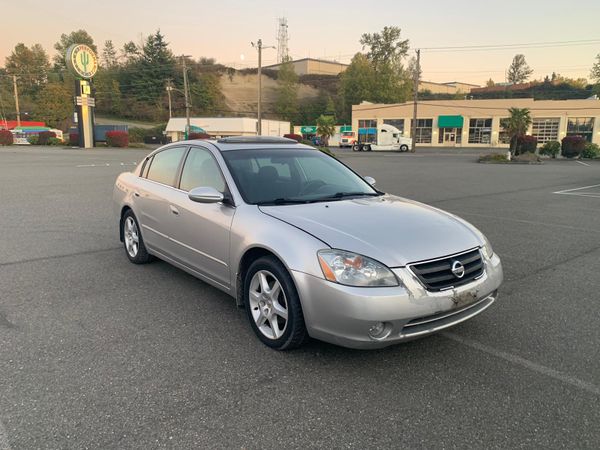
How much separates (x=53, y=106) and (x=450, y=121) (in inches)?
2999

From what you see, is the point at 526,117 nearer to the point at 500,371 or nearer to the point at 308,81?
the point at 500,371

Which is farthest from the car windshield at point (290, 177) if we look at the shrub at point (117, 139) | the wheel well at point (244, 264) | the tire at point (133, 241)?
the shrub at point (117, 139)

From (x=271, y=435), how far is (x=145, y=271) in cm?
339

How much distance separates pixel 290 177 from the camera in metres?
4.41

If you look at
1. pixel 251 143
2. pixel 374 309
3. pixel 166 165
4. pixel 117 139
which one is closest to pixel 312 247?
pixel 374 309

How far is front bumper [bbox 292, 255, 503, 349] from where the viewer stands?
2873mm

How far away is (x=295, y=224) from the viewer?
3352 millimetres

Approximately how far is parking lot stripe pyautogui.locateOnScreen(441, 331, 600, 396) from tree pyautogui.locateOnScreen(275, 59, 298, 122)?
386 ft

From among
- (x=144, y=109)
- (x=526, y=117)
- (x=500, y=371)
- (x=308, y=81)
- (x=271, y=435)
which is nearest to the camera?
(x=271, y=435)

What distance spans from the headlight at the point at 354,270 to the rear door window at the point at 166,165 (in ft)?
8.13

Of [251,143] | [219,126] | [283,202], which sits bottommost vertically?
[283,202]

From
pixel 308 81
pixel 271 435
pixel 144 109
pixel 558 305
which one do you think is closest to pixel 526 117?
pixel 558 305

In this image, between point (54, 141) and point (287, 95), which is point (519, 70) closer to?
point (287, 95)

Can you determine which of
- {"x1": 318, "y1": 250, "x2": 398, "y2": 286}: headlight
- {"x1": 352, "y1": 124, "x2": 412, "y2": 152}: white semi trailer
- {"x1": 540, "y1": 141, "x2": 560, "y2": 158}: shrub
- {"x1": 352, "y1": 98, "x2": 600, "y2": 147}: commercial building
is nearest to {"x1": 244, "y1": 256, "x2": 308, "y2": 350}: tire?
{"x1": 318, "y1": 250, "x2": 398, "y2": 286}: headlight
